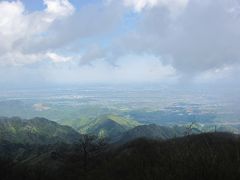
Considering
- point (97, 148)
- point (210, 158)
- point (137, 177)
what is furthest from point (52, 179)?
point (97, 148)

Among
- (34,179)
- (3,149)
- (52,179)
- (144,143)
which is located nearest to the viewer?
(52,179)

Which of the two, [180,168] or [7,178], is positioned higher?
[180,168]

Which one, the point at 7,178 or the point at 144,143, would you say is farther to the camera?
the point at 144,143

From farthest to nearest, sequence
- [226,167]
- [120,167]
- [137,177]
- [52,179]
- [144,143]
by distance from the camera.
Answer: [144,143]
[52,179]
[120,167]
[137,177]
[226,167]

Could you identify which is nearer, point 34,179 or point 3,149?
point 34,179

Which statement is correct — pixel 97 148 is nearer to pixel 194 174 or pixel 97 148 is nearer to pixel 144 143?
pixel 144 143

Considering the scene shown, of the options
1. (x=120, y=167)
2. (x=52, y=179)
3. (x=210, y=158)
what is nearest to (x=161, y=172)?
(x=210, y=158)

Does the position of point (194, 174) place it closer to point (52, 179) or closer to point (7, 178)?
point (52, 179)

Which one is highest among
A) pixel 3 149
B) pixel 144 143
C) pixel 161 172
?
pixel 161 172

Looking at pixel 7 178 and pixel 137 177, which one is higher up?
pixel 137 177
